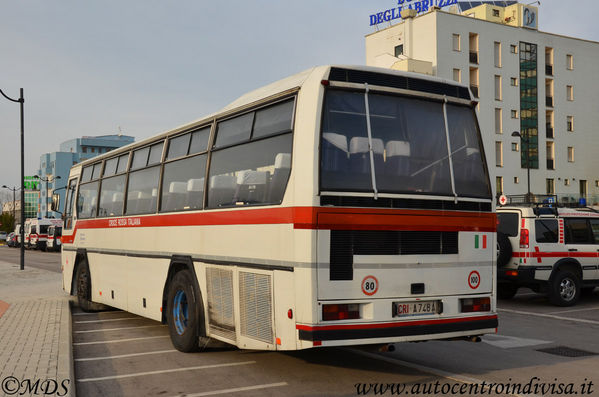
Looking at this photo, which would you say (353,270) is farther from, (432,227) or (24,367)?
(24,367)

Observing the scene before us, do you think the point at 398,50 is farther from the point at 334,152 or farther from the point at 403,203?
the point at 334,152

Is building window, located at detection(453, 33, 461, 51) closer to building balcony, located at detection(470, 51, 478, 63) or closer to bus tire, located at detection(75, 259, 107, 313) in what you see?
building balcony, located at detection(470, 51, 478, 63)

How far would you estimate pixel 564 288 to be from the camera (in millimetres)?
14969

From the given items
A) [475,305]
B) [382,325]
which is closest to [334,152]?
[382,325]

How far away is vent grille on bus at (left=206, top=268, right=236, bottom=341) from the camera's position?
7926 millimetres

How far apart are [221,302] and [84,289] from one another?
6816 mm

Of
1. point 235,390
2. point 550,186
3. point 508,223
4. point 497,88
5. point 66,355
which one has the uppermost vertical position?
point 497,88

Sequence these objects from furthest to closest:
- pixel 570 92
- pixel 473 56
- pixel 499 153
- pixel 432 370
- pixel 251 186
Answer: pixel 570 92 < pixel 499 153 < pixel 473 56 < pixel 432 370 < pixel 251 186

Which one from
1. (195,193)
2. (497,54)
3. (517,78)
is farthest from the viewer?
(517,78)

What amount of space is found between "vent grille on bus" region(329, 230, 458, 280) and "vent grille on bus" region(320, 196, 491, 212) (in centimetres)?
27

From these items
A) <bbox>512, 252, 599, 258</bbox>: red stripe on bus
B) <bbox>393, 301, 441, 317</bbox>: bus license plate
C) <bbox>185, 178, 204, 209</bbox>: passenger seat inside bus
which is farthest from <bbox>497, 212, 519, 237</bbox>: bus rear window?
<bbox>185, 178, 204, 209</bbox>: passenger seat inside bus

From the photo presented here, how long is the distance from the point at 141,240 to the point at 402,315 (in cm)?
520

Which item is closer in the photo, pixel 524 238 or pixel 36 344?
pixel 36 344

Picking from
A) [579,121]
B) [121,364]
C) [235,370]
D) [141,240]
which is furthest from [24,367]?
[579,121]
